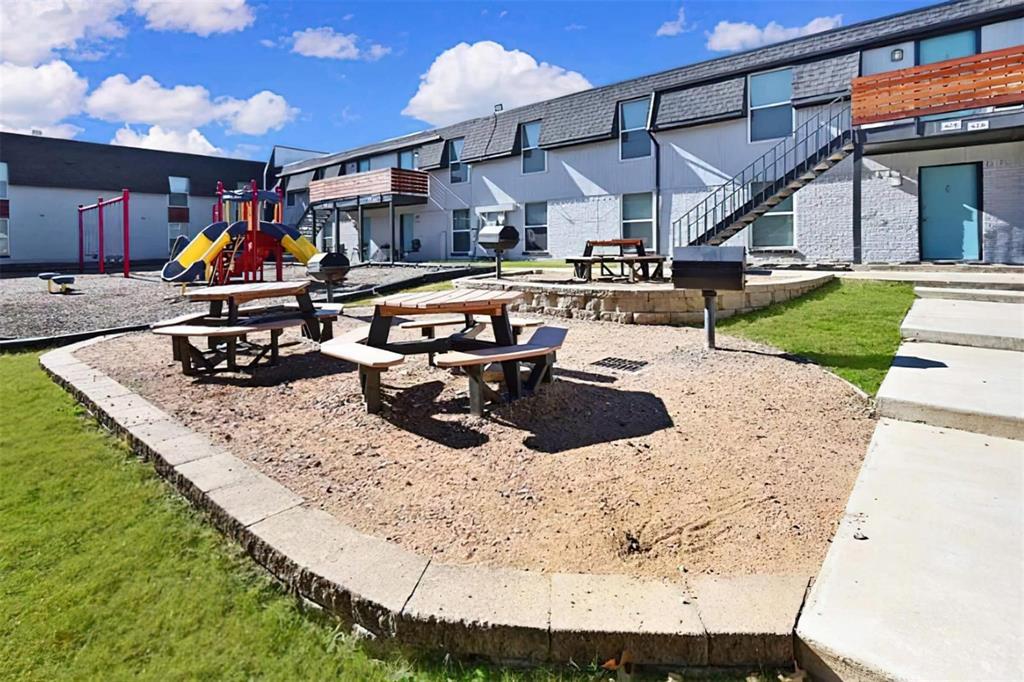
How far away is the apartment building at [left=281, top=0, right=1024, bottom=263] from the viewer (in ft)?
43.1

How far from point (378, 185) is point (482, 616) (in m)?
25.3

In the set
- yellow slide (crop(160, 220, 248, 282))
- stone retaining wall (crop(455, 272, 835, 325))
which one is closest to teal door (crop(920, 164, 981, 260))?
stone retaining wall (crop(455, 272, 835, 325))

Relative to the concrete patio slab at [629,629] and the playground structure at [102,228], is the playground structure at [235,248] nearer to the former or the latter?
the playground structure at [102,228]

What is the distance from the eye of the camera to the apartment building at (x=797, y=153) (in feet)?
43.1

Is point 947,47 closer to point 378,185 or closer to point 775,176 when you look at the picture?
point 775,176

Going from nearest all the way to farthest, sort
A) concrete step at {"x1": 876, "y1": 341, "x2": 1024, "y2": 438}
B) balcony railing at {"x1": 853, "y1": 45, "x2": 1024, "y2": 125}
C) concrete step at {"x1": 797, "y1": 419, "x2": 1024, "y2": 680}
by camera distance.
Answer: concrete step at {"x1": 797, "y1": 419, "x2": 1024, "y2": 680} → concrete step at {"x1": 876, "y1": 341, "x2": 1024, "y2": 438} → balcony railing at {"x1": 853, "y1": 45, "x2": 1024, "y2": 125}

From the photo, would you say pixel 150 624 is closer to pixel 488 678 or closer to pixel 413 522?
pixel 413 522

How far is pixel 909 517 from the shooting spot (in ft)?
8.96

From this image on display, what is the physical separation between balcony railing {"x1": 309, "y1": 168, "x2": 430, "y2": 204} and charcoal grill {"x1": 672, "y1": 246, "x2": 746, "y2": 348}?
21.0m

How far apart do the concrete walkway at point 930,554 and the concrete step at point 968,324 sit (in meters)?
1.95

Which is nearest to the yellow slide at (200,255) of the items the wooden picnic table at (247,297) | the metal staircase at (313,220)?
the wooden picnic table at (247,297)

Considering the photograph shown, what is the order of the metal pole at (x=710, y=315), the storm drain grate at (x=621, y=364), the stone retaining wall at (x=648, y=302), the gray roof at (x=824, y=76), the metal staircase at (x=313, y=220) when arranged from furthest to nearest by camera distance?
the metal staircase at (x=313, y=220), the gray roof at (x=824, y=76), the stone retaining wall at (x=648, y=302), the metal pole at (x=710, y=315), the storm drain grate at (x=621, y=364)

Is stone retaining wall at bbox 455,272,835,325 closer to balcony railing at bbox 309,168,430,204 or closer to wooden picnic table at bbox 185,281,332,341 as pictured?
wooden picnic table at bbox 185,281,332,341

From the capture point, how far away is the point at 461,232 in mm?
26281
